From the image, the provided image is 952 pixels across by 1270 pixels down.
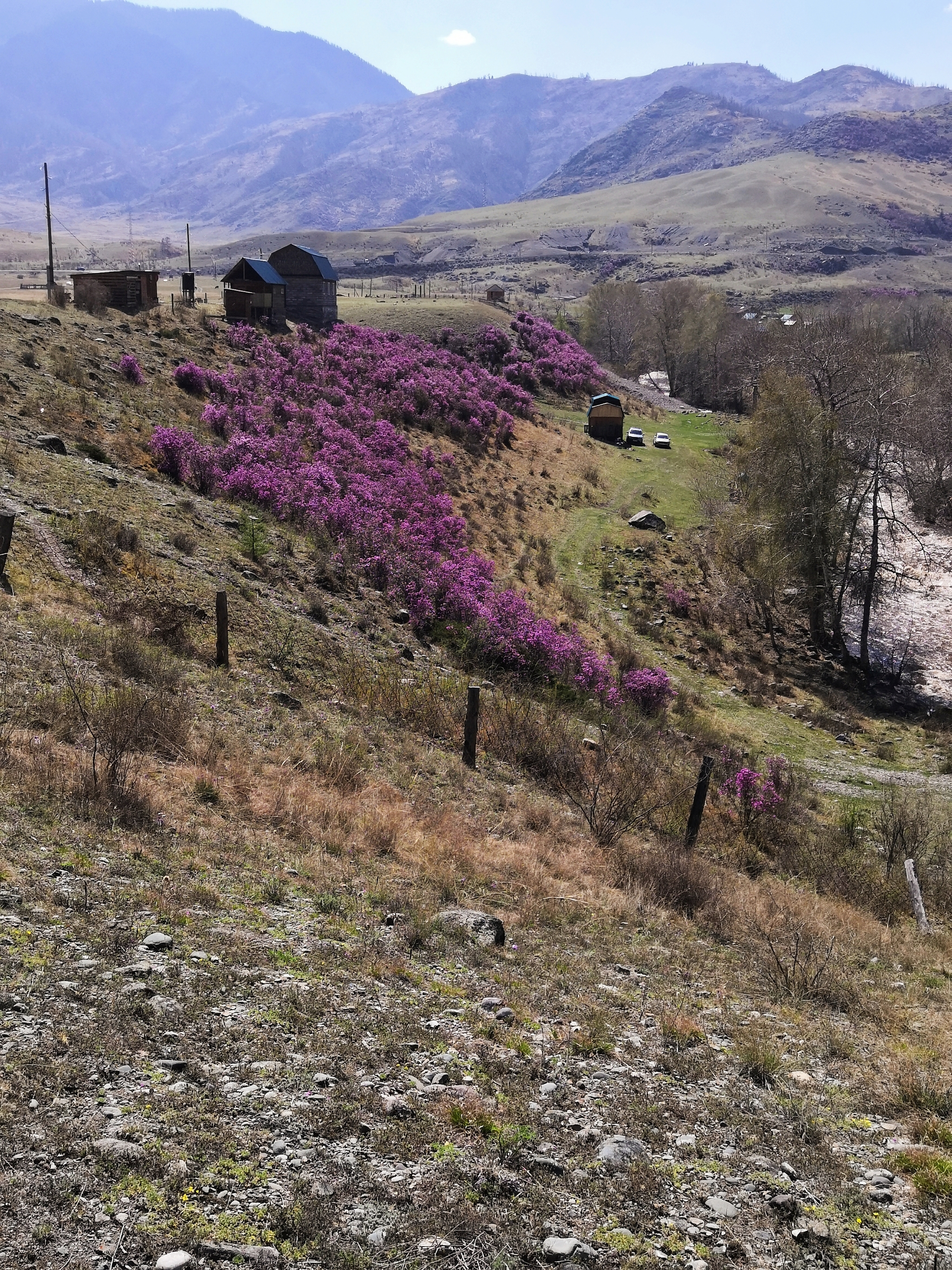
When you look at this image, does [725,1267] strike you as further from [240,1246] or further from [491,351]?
[491,351]

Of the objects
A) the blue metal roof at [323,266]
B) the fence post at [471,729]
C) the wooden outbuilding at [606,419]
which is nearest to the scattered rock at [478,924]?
the fence post at [471,729]

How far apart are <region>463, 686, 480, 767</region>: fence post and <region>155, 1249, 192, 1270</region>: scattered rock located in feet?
36.8

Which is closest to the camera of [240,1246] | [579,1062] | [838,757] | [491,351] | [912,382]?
[240,1246]

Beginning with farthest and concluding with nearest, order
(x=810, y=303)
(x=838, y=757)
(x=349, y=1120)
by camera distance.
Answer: (x=810, y=303) < (x=838, y=757) < (x=349, y=1120)

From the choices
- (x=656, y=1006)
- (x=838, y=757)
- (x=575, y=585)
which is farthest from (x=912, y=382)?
(x=656, y=1006)

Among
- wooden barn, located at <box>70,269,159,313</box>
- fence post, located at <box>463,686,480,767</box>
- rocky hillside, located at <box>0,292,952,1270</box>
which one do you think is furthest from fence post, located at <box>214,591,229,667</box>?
wooden barn, located at <box>70,269,159,313</box>

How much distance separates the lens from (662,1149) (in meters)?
6.49

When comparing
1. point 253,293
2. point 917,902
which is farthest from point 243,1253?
point 253,293

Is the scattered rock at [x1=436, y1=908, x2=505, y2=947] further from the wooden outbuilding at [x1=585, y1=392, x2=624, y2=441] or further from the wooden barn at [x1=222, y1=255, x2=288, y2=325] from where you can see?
the wooden outbuilding at [x1=585, y1=392, x2=624, y2=441]

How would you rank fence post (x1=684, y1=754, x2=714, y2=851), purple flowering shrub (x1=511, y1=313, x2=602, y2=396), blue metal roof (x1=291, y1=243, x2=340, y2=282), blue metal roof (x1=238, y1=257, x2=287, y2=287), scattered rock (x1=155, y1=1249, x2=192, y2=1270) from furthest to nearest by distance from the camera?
purple flowering shrub (x1=511, y1=313, x2=602, y2=396) → blue metal roof (x1=291, y1=243, x2=340, y2=282) → blue metal roof (x1=238, y1=257, x2=287, y2=287) → fence post (x1=684, y1=754, x2=714, y2=851) → scattered rock (x1=155, y1=1249, x2=192, y2=1270)

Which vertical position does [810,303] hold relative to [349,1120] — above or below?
above

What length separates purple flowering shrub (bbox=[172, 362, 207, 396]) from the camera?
1372 inches

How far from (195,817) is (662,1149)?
6357mm

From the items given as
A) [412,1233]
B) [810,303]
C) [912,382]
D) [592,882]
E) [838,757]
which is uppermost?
[810,303]
